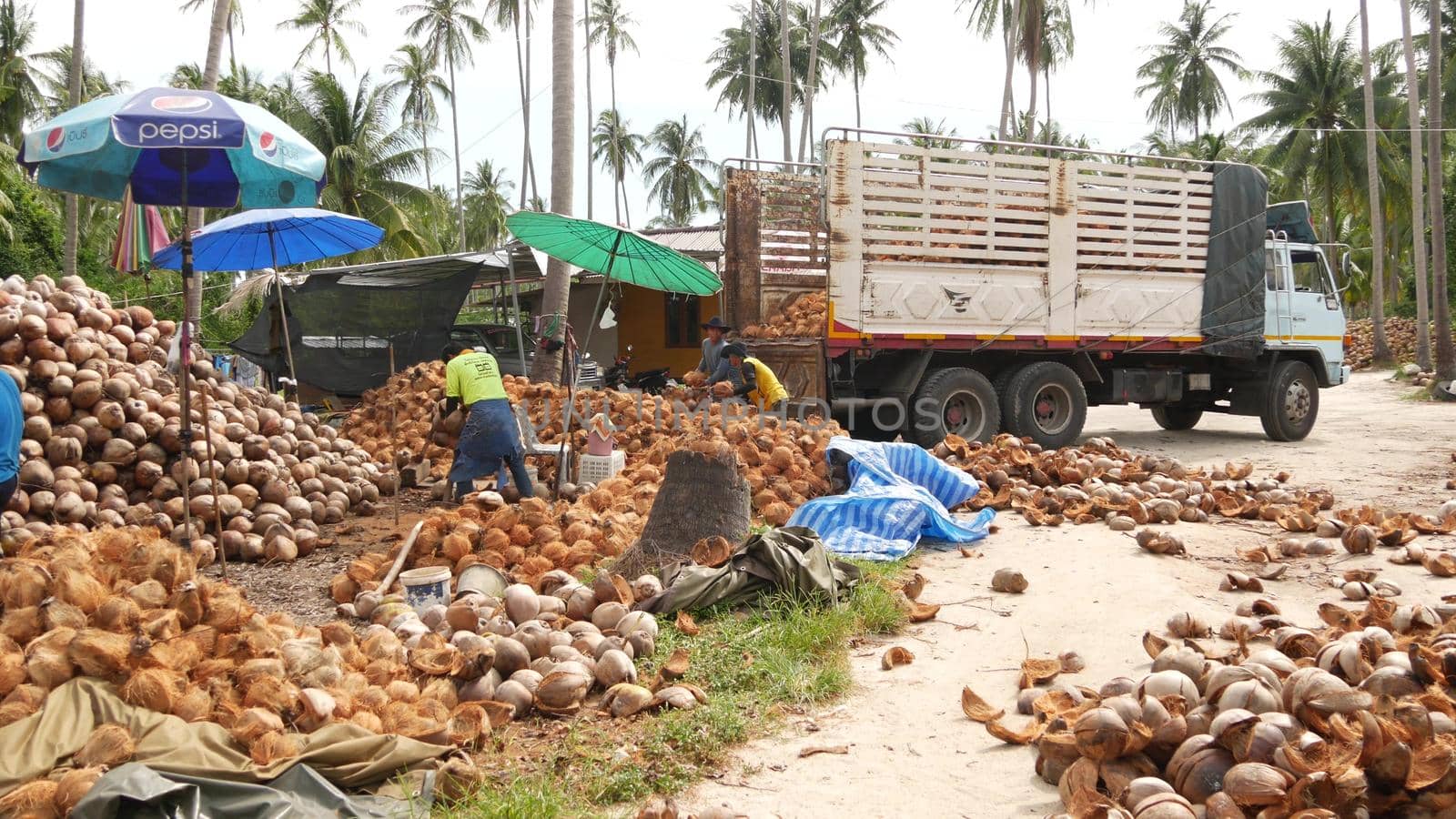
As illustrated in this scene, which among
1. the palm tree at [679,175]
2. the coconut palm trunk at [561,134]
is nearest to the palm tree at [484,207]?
the palm tree at [679,175]

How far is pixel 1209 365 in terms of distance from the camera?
1334 cm

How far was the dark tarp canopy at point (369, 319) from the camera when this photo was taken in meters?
15.2

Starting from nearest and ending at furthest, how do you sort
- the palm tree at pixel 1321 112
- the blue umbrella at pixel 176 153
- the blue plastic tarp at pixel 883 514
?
the blue umbrella at pixel 176 153 → the blue plastic tarp at pixel 883 514 → the palm tree at pixel 1321 112

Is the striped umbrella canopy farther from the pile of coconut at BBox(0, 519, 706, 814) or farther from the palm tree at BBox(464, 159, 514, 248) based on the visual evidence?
the palm tree at BBox(464, 159, 514, 248)

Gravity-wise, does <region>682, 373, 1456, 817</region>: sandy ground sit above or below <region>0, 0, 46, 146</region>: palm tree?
below

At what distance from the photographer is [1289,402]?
42.7 feet

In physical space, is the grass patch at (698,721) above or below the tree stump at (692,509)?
below

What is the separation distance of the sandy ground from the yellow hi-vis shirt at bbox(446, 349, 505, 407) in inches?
153

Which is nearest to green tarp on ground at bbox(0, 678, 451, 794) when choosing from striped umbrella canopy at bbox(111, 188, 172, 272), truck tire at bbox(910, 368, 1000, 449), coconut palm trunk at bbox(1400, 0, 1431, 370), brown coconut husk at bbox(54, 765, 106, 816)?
brown coconut husk at bbox(54, 765, 106, 816)

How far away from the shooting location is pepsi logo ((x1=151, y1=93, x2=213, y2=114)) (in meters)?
5.07

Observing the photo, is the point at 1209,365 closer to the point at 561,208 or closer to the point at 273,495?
the point at 561,208

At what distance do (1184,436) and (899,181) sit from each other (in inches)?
245

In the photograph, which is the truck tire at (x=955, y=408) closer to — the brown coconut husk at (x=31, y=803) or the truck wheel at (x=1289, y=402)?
the truck wheel at (x=1289, y=402)

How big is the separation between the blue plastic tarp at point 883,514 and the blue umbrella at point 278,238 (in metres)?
4.91
